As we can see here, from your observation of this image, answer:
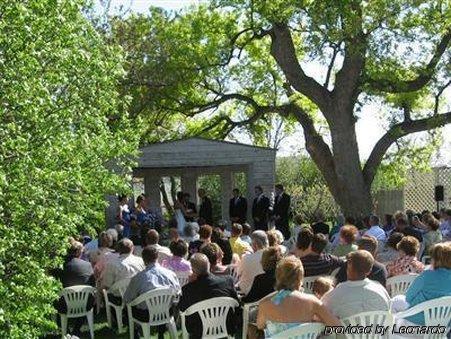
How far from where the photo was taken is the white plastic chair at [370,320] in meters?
6.22

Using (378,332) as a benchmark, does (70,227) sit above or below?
above

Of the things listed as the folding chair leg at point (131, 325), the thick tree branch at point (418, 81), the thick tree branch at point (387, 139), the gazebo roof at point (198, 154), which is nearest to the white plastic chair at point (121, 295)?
the folding chair leg at point (131, 325)

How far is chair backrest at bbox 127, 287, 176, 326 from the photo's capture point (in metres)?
8.48

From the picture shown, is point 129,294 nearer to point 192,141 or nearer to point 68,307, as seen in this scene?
point 68,307

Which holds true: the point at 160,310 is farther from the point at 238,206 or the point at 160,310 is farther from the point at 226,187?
the point at 226,187

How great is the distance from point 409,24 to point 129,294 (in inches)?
535

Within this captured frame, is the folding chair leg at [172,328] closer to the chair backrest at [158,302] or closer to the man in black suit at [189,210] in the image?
the chair backrest at [158,302]

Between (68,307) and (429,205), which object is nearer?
(68,307)

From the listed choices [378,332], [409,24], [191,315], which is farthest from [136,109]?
[378,332]

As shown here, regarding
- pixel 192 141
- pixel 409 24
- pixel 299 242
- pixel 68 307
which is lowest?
pixel 68 307

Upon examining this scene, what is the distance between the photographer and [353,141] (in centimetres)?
2105

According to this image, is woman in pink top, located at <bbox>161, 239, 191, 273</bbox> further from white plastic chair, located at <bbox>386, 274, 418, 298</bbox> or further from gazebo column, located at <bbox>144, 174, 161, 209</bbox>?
gazebo column, located at <bbox>144, 174, 161, 209</bbox>

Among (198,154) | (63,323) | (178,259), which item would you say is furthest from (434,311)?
→ (198,154)

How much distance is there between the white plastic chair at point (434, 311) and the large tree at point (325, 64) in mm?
13113
